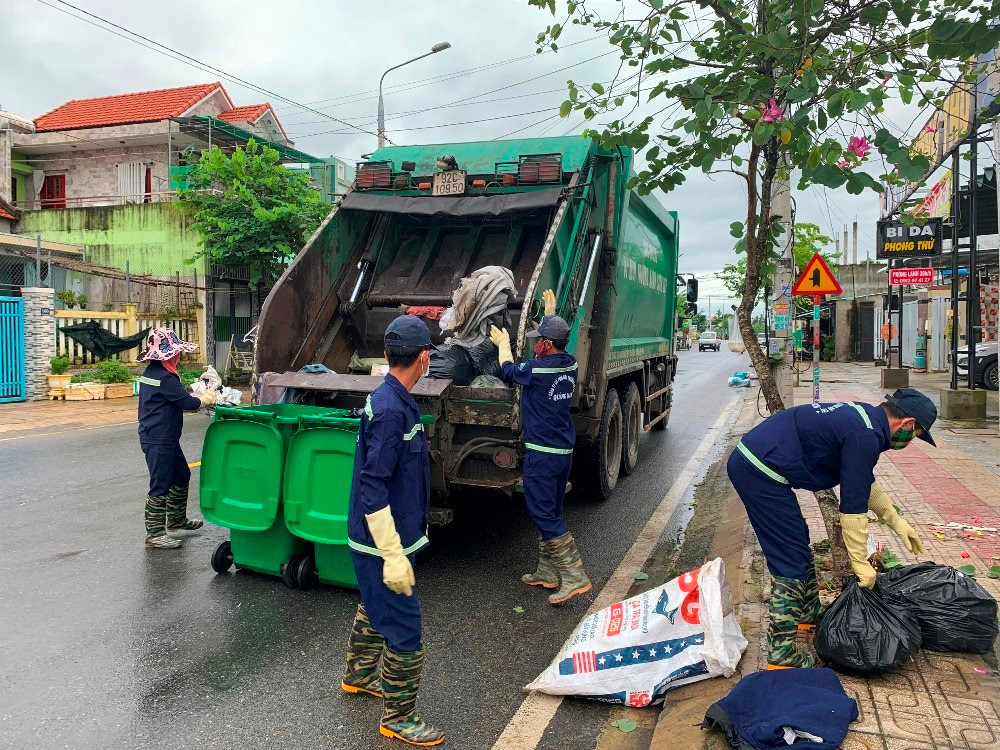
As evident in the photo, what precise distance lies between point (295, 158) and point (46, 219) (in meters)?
7.51

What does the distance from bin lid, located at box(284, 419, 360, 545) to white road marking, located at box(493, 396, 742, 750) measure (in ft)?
4.66

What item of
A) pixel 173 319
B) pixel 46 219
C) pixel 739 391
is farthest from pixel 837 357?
pixel 46 219

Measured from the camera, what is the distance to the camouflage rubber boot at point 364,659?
310 centimetres

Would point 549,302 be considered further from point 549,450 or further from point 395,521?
point 395,521

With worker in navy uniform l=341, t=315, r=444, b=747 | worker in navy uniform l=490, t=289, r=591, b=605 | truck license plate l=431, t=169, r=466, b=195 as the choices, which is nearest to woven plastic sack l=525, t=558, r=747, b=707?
worker in navy uniform l=341, t=315, r=444, b=747

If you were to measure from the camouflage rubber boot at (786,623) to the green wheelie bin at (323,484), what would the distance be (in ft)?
6.53

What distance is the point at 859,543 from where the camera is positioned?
298 centimetres

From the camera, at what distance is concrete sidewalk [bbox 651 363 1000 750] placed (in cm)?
263

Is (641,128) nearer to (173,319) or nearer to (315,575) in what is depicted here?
(315,575)

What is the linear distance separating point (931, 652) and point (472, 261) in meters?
4.44

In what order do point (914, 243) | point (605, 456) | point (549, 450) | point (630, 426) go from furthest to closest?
1. point (914, 243)
2. point (630, 426)
3. point (605, 456)
4. point (549, 450)

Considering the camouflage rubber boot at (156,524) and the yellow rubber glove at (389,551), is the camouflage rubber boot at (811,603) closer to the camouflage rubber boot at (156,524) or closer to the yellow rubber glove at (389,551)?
the yellow rubber glove at (389,551)

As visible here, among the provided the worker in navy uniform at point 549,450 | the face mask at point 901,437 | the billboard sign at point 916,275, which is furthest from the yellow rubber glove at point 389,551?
the billboard sign at point 916,275

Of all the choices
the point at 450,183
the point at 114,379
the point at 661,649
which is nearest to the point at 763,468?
the point at 661,649
